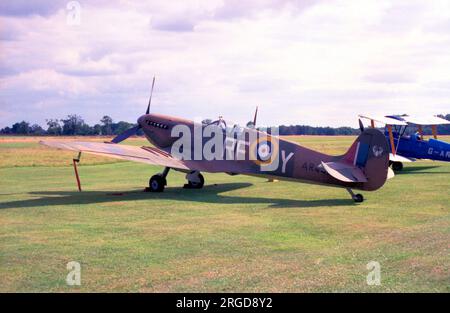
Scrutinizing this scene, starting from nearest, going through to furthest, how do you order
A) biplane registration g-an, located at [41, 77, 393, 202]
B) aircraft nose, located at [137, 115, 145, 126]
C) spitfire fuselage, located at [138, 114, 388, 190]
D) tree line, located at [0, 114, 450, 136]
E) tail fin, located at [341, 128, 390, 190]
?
tail fin, located at [341, 128, 390, 190], biplane registration g-an, located at [41, 77, 393, 202], spitfire fuselage, located at [138, 114, 388, 190], aircraft nose, located at [137, 115, 145, 126], tree line, located at [0, 114, 450, 136]

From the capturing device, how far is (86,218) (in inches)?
469

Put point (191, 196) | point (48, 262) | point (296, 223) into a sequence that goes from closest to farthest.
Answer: point (48, 262)
point (296, 223)
point (191, 196)

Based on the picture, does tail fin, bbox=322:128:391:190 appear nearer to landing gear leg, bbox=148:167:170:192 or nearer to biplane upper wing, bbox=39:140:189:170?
biplane upper wing, bbox=39:140:189:170

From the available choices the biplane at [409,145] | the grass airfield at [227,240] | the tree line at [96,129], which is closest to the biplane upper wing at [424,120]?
the biplane at [409,145]

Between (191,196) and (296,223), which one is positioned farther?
(191,196)

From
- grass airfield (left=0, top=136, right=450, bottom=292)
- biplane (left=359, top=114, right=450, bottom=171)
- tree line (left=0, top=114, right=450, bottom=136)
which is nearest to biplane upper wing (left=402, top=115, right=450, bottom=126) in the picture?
biplane (left=359, top=114, right=450, bottom=171)

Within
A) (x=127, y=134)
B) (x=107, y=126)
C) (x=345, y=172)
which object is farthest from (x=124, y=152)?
(x=107, y=126)

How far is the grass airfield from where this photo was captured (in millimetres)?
6805

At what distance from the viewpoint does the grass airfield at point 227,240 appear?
680 centimetres

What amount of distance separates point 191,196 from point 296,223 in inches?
233

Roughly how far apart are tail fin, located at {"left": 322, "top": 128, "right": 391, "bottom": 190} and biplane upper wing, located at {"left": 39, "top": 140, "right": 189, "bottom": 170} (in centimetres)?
558

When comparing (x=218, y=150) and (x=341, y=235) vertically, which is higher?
(x=218, y=150)

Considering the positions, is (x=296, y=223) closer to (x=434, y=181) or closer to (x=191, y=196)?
(x=191, y=196)

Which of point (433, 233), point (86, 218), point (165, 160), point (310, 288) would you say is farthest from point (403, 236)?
point (165, 160)
